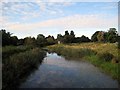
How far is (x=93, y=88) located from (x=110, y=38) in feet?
169

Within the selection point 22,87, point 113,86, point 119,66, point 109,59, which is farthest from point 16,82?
point 109,59

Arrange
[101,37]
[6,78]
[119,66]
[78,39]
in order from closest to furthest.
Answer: [6,78] < [119,66] < [101,37] < [78,39]

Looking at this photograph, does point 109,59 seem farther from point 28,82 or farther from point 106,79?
point 28,82

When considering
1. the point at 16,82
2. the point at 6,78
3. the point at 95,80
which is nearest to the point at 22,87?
the point at 16,82

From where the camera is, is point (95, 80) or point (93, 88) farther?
point (95, 80)

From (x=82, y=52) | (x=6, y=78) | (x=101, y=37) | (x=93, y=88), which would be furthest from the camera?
(x=101, y=37)

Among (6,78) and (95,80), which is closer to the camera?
(6,78)

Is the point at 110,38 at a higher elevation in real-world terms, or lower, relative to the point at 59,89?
higher

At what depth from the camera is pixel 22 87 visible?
47.4ft

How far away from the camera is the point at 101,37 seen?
249 feet

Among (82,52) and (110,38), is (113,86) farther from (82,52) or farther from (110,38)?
(110,38)

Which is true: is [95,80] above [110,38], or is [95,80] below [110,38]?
below

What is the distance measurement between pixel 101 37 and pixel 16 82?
64.0 m

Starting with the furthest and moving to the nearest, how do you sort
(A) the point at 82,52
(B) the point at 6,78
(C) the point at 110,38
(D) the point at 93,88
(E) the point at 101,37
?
(E) the point at 101,37
(C) the point at 110,38
(A) the point at 82,52
(D) the point at 93,88
(B) the point at 6,78
